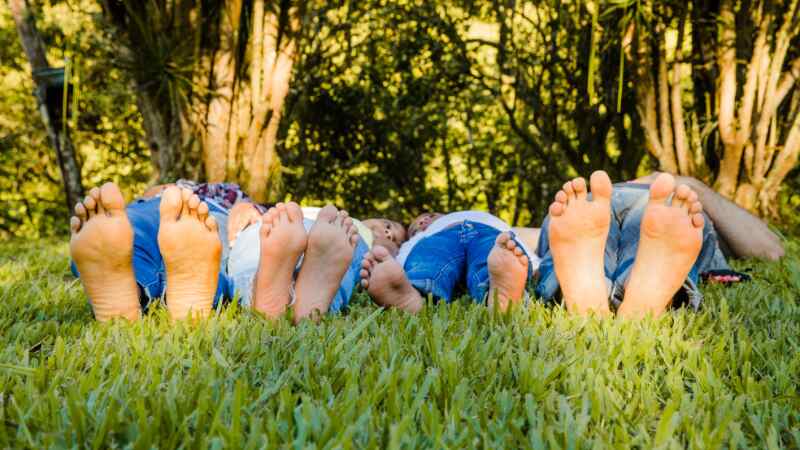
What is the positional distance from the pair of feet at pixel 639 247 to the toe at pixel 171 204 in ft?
A: 3.19

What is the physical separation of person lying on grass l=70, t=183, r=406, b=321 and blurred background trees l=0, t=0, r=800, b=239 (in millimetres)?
1333

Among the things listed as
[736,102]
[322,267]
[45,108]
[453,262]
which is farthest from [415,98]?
[322,267]

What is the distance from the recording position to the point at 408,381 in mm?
1148

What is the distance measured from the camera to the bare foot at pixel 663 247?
5.16 ft

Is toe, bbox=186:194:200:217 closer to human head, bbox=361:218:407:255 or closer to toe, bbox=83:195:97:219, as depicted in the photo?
toe, bbox=83:195:97:219

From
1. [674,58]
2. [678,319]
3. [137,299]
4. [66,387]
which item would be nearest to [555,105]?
[674,58]

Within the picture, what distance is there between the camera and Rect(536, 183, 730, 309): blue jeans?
1754 millimetres

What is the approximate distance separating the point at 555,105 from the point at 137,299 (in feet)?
15.4

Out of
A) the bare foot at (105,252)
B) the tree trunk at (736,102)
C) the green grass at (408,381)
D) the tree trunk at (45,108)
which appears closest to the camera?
the green grass at (408,381)

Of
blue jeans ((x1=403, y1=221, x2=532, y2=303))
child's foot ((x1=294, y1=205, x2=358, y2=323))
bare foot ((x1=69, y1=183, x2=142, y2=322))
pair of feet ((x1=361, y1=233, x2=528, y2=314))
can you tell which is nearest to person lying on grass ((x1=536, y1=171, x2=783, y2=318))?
pair of feet ((x1=361, y1=233, x2=528, y2=314))

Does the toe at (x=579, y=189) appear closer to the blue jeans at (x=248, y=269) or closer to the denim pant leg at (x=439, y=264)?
the denim pant leg at (x=439, y=264)

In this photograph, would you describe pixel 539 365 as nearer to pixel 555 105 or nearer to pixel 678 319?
pixel 678 319

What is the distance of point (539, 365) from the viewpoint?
1238mm

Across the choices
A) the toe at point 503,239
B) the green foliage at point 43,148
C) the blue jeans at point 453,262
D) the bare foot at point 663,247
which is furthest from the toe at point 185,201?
the green foliage at point 43,148
